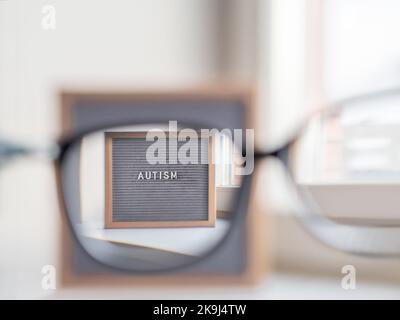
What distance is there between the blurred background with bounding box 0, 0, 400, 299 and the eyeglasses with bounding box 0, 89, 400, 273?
0.02m

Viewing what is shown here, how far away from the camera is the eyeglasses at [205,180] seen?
0.37 m

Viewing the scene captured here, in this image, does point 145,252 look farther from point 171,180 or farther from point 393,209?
point 393,209

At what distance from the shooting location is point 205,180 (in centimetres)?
38

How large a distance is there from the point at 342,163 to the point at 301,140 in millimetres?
38

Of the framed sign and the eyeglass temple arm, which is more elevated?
the eyeglass temple arm

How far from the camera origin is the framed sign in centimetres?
37

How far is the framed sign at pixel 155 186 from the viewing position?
1.22 ft

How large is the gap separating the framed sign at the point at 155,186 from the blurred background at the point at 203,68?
0.05 m

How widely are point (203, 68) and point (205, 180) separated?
12 centimetres

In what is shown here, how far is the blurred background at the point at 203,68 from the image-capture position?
0.42 meters

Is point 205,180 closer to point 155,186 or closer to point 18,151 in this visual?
point 155,186

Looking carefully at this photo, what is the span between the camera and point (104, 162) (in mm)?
382

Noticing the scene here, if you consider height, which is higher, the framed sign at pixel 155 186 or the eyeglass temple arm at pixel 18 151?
the eyeglass temple arm at pixel 18 151

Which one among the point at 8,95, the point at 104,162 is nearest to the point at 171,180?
the point at 104,162
